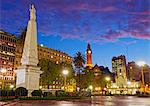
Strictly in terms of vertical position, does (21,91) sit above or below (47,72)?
below

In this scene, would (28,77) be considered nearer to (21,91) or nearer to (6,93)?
(21,91)

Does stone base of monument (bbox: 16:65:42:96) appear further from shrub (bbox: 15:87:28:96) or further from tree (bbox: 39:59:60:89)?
tree (bbox: 39:59:60:89)

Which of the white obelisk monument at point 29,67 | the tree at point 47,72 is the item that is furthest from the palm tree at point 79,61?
the white obelisk monument at point 29,67

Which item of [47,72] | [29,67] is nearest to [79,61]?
[47,72]

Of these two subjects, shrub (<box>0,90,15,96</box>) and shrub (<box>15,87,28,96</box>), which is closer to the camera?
shrub (<box>0,90,15,96</box>)

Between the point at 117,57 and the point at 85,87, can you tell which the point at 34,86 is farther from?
the point at 117,57

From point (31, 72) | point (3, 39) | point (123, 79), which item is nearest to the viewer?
point (31, 72)

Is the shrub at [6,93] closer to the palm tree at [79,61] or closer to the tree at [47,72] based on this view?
the tree at [47,72]

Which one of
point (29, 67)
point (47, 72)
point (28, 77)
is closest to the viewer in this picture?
point (28, 77)

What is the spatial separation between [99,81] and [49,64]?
117 feet

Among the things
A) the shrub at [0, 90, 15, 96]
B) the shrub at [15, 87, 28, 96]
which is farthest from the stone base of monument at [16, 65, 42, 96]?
the shrub at [0, 90, 15, 96]

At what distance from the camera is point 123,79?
10581 cm

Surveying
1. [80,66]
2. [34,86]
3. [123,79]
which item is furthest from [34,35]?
[123,79]

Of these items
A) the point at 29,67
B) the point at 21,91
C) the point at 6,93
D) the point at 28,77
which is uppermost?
the point at 29,67
